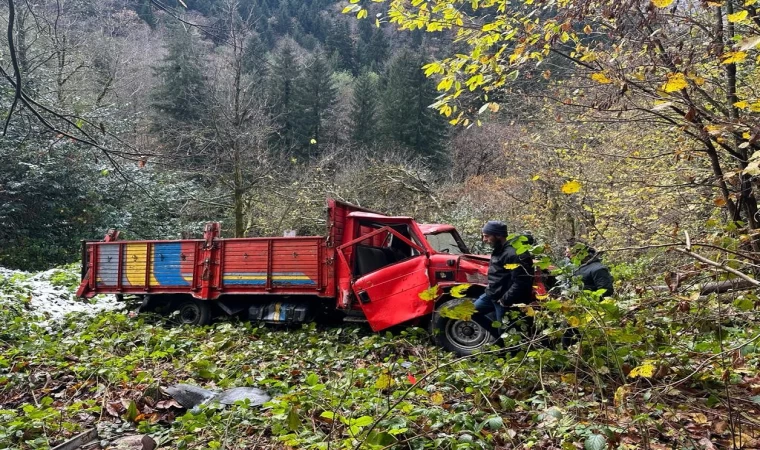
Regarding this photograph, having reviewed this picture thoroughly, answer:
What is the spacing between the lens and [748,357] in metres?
3.48

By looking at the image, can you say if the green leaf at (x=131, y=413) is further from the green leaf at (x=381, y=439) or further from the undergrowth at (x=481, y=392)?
the green leaf at (x=381, y=439)

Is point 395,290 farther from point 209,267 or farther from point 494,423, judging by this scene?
point 494,423

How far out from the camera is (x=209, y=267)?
8734 mm

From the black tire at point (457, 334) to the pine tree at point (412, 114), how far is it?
26106 mm

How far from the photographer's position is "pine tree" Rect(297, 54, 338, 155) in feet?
109

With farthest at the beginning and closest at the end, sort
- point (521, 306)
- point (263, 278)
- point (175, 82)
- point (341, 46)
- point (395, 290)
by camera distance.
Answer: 1. point (341, 46)
2. point (175, 82)
3. point (263, 278)
4. point (395, 290)
5. point (521, 306)

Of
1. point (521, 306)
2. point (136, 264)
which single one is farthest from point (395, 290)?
point (136, 264)

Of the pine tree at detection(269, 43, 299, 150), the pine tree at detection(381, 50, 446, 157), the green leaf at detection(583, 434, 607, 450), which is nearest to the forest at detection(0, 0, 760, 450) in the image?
the green leaf at detection(583, 434, 607, 450)

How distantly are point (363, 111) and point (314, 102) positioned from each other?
3.45m

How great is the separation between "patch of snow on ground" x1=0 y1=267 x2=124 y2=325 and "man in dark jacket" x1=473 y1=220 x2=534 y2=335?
758cm

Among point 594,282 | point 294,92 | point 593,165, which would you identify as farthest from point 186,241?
point 294,92

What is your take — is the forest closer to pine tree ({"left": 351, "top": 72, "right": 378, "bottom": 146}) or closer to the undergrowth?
the undergrowth

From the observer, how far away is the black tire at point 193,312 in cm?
888

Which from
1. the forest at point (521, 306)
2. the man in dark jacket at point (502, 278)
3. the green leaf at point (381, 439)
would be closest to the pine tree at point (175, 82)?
the forest at point (521, 306)
